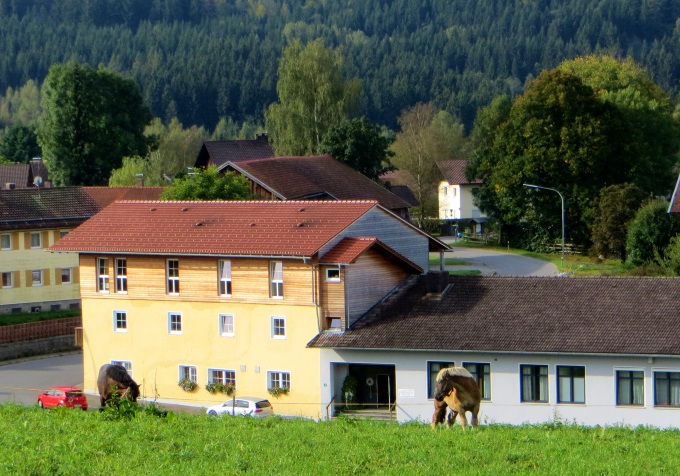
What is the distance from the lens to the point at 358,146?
8519cm

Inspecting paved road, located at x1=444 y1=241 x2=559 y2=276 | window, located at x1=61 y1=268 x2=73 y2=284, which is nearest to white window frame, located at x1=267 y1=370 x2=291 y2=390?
window, located at x1=61 y1=268 x2=73 y2=284

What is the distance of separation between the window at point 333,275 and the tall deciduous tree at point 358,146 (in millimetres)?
42180

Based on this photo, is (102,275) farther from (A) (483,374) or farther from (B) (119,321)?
(A) (483,374)

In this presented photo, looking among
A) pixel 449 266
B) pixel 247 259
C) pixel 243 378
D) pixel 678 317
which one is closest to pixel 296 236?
pixel 247 259

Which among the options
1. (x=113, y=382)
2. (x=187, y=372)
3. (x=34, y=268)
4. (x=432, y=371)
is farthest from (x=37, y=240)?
(x=113, y=382)

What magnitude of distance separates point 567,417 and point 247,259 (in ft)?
42.5

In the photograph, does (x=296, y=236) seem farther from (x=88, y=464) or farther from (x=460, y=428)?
(x=88, y=464)

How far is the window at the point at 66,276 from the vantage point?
6669 cm

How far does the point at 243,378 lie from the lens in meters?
44.1

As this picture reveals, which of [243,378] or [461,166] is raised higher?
[461,166]

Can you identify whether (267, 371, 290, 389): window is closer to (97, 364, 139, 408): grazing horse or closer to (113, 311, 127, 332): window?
(113, 311, 127, 332): window

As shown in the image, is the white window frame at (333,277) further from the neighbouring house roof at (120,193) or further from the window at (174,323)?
the neighbouring house roof at (120,193)

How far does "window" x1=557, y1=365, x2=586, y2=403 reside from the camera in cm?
3875

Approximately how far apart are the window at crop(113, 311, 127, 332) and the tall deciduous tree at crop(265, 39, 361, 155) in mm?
53789
